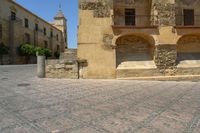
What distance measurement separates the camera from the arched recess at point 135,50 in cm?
1337

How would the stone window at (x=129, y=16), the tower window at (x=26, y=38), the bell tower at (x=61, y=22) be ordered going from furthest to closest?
1. the bell tower at (x=61, y=22)
2. the tower window at (x=26, y=38)
3. the stone window at (x=129, y=16)

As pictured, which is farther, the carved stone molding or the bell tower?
the bell tower

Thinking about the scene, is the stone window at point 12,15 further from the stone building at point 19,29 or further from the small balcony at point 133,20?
the small balcony at point 133,20

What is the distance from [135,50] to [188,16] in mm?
4744

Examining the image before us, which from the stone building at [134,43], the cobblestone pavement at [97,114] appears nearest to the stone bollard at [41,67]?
the stone building at [134,43]

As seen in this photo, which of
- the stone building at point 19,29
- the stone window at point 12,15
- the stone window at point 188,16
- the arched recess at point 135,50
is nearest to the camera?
the arched recess at point 135,50

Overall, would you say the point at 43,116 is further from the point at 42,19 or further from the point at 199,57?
the point at 42,19

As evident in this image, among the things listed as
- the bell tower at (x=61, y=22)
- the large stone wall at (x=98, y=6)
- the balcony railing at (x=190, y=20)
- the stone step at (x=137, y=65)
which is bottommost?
the stone step at (x=137, y=65)

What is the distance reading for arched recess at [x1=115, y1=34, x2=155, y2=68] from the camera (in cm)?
1337

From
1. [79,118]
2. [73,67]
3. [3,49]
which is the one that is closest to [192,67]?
[73,67]

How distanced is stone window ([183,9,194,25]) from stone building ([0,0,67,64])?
2234 centimetres

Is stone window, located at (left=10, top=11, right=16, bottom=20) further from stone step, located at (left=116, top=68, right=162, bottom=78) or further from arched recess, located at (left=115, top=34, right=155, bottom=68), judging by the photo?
stone step, located at (left=116, top=68, right=162, bottom=78)

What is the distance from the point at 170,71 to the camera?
1322cm

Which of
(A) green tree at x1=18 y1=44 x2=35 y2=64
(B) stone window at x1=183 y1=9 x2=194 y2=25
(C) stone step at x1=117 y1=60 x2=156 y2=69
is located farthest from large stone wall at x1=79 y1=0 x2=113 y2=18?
(A) green tree at x1=18 y1=44 x2=35 y2=64
